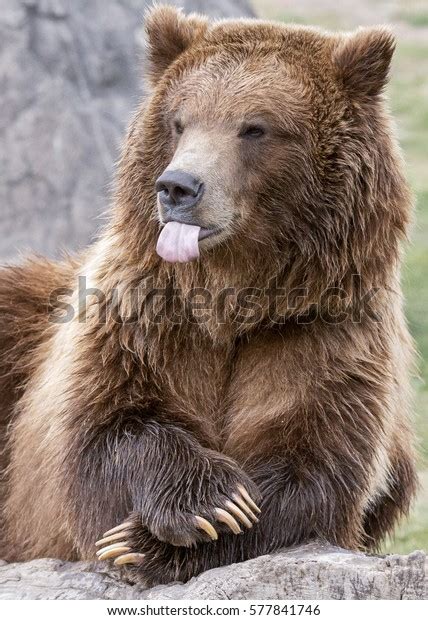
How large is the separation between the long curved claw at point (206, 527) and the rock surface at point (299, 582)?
0.56 feet

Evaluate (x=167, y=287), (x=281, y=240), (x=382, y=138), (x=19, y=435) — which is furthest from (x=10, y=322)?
(x=382, y=138)

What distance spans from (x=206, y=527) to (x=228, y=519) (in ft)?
0.28

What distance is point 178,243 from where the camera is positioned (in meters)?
4.94

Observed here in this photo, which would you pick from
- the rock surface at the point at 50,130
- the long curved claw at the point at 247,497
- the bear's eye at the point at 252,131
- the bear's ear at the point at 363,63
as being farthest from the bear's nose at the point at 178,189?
the rock surface at the point at 50,130

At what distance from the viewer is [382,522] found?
20.0 ft

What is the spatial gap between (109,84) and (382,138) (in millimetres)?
6291

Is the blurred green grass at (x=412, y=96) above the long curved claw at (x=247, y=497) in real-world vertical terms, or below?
above

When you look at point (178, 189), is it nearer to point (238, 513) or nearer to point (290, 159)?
point (290, 159)

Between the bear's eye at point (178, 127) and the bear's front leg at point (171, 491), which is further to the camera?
the bear's eye at point (178, 127)

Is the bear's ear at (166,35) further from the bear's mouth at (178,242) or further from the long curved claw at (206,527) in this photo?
the long curved claw at (206,527)

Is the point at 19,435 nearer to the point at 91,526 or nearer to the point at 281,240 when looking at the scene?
the point at 91,526

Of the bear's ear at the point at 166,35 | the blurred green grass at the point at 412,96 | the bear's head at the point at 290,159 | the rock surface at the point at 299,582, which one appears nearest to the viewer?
the rock surface at the point at 299,582

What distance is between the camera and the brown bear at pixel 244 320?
196 inches

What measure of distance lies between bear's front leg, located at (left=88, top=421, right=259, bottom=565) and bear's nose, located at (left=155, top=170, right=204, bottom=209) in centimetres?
89
